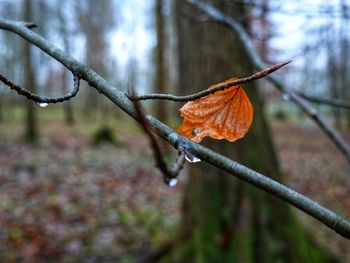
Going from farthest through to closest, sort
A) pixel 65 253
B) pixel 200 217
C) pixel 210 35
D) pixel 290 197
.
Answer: pixel 65 253 → pixel 200 217 → pixel 210 35 → pixel 290 197

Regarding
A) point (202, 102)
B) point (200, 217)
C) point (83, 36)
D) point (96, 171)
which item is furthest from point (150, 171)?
point (83, 36)

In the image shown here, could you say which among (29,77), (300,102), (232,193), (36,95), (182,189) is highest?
(36,95)

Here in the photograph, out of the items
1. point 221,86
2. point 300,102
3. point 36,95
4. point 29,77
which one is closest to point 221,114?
point 221,86

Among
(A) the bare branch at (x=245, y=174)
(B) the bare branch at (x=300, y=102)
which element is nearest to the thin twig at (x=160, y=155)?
(A) the bare branch at (x=245, y=174)

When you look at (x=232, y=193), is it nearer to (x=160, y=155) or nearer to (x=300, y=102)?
(x=300, y=102)

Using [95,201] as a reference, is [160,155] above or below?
above

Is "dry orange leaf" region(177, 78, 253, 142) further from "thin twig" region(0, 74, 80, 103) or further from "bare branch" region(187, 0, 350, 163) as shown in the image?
"bare branch" region(187, 0, 350, 163)

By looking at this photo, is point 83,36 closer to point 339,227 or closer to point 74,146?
point 74,146

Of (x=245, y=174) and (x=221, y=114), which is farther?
(x=221, y=114)
